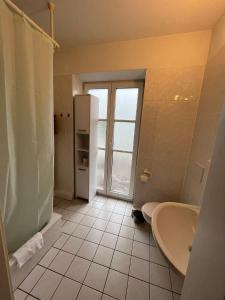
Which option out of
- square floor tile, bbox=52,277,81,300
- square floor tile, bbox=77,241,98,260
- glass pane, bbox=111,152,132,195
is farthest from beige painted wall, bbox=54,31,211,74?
square floor tile, bbox=52,277,81,300

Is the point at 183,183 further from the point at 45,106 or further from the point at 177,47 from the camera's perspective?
the point at 45,106

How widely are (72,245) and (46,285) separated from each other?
414 millimetres

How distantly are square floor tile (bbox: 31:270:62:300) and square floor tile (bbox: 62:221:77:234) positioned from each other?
19.2 inches

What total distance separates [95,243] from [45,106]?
158 centimetres

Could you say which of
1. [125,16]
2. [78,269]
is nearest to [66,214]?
[78,269]

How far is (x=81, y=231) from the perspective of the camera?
1.79 meters

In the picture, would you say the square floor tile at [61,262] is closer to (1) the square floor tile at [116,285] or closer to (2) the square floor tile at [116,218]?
(1) the square floor tile at [116,285]

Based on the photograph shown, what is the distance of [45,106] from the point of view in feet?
4.11

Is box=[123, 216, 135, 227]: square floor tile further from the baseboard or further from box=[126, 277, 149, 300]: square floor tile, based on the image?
the baseboard

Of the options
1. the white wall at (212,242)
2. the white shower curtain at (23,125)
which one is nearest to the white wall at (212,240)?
the white wall at (212,242)

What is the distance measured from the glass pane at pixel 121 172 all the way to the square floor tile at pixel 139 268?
3.65ft

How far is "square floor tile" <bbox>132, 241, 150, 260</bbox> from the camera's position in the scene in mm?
1510

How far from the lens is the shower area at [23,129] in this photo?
36.7 inches

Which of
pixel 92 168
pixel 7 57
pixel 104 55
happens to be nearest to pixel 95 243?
pixel 92 168
